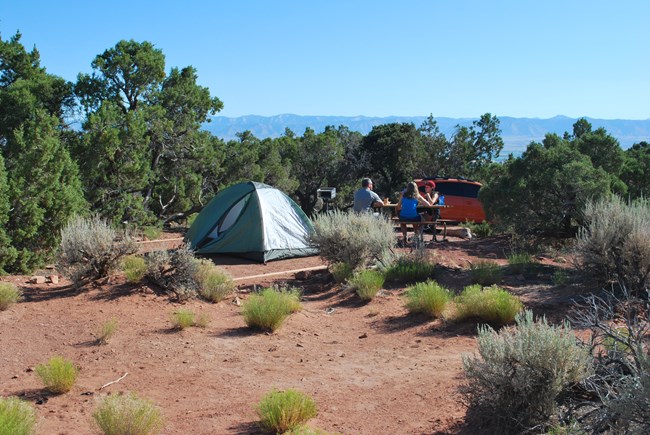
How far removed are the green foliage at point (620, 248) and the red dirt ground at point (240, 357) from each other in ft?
1.95

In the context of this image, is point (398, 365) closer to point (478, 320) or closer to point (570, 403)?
point (478, 320)

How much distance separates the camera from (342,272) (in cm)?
995

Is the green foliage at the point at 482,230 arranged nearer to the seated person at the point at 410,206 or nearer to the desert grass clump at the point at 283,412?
the seated person at the point at 410,206

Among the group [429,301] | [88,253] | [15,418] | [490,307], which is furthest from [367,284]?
[15,418]

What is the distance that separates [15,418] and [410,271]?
6.57m

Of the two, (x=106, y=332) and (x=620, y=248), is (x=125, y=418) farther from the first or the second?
(x=620, y=248)

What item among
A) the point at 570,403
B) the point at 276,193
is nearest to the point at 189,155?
the point at 276,193

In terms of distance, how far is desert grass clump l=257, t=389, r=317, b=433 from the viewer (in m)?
4.50

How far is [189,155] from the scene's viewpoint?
1788 centimetres

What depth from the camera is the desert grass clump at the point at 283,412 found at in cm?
450

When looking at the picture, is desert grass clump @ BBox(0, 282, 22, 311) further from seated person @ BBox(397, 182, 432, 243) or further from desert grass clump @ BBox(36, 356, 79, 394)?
seated person @ BBox(397, 182, 432, 243)

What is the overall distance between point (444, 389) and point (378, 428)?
0.94 meters

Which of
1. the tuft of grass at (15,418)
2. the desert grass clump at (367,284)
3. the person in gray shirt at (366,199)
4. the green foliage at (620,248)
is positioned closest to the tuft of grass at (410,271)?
the desert grass clump at (367,284)

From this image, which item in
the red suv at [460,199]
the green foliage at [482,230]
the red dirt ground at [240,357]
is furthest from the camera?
the red suv at [460,199]
